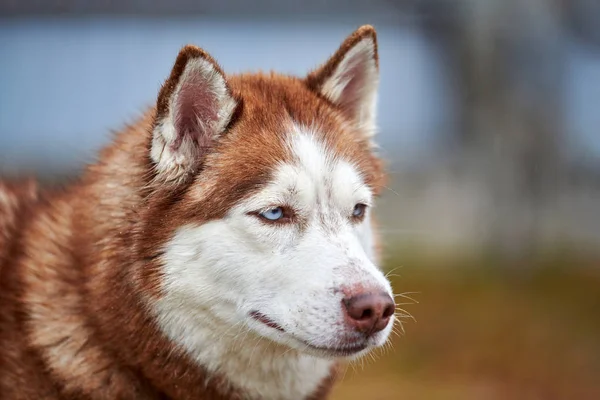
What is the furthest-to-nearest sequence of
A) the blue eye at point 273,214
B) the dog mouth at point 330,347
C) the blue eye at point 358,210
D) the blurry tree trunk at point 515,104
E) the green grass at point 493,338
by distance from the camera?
the blurry tree trunk at point 515,104
the green grass at point 493,338
the blue eye at point 358,210
the blue eye at point 273,214
the dog mouth at point 330,347

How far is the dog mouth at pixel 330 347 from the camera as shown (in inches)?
115

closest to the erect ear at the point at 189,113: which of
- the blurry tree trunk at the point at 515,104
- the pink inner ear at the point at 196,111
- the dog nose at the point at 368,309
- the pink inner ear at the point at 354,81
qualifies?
the pink inner ear at the point at 196,111

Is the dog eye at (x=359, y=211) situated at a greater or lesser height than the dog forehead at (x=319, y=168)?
lesser

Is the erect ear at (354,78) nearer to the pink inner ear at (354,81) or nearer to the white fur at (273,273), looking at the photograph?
the pink inner ear at (354,81)

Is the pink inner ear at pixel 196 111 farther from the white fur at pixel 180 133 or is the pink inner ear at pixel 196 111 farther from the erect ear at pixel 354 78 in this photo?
the erect ear at pixel 354 78

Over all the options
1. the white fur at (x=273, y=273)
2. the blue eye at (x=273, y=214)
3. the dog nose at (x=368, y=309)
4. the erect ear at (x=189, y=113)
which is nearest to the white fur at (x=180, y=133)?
the erect ear at (x=189, y=113)

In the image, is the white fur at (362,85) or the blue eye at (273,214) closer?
the blue eye at (273,214)

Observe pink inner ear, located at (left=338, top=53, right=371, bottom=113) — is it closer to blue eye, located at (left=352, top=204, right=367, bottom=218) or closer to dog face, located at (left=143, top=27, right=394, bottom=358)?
dog face, located at (left=143, top=27, right=394, bottom=358)

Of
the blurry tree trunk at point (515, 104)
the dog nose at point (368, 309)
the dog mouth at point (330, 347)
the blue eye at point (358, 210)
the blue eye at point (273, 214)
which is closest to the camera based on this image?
the dog nose at point (368, 309)

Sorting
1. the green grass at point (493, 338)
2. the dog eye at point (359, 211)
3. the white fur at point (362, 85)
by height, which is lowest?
the green grass at point (493, 338)

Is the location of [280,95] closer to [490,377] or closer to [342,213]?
[342,213]

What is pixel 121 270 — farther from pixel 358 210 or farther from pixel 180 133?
pixel 358 210

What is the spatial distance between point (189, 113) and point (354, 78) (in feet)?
2.97

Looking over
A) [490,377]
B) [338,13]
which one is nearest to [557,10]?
[338,13]
